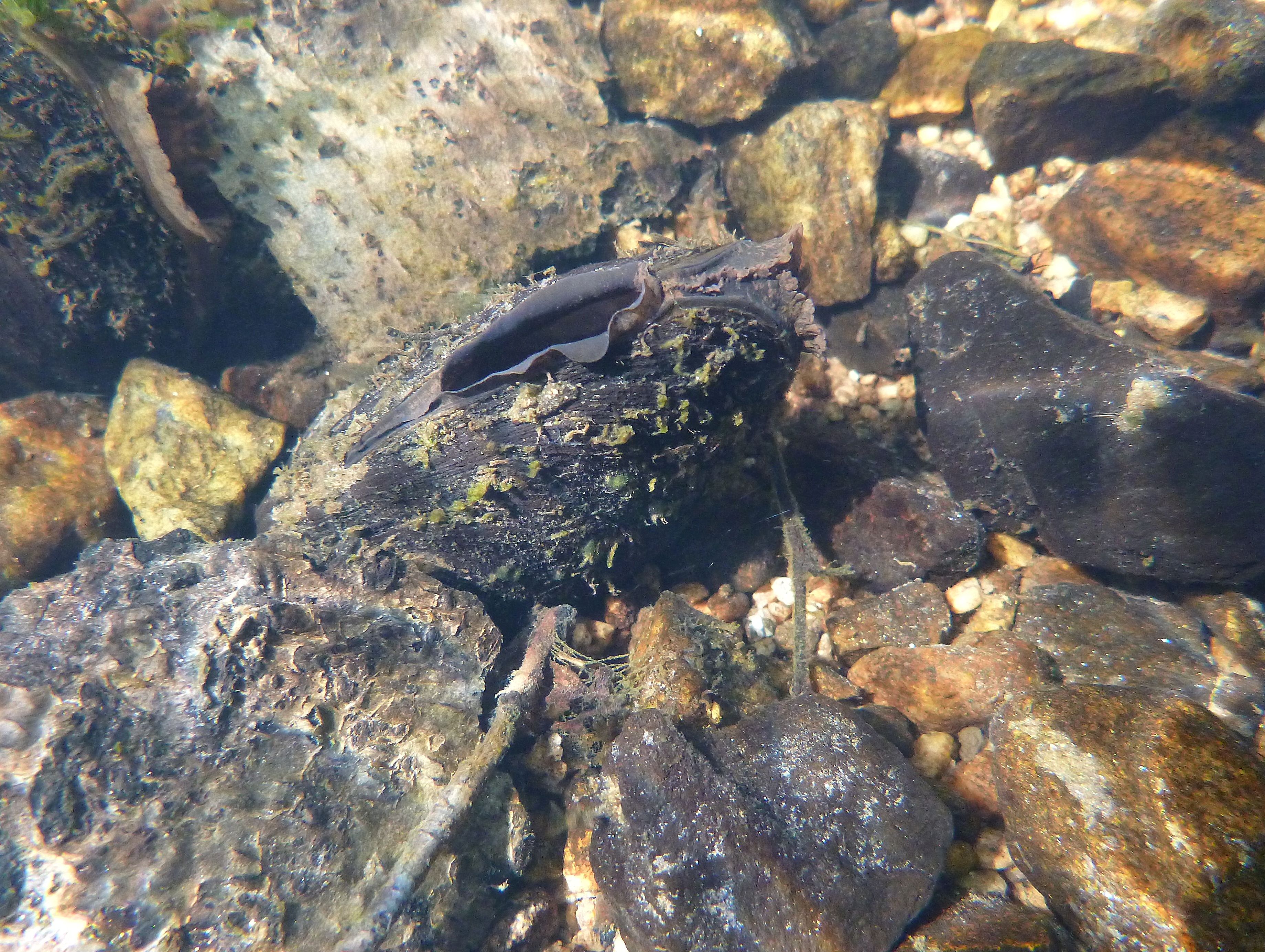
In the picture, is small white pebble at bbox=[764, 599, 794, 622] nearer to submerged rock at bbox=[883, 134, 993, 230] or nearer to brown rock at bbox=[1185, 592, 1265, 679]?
brown rock at bbox=[1185, 592, 1265, 679]

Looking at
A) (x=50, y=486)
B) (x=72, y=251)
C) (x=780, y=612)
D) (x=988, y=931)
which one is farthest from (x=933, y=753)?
(x=72, y=251)

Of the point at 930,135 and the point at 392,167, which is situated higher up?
the point at 392,167

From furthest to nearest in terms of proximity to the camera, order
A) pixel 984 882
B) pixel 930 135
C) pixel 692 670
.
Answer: pixel 930 135 → pixel 692 670 → pixel 984 882

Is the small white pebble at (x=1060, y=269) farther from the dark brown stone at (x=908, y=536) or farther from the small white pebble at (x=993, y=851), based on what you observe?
the small white pebble at (x=993, y=851)

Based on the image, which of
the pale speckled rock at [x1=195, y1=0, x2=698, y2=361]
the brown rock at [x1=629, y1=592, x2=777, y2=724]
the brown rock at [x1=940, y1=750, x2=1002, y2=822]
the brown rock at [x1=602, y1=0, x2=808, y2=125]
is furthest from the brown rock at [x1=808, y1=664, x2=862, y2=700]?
the brown rock at [x1=602, y1=0, x2=808, y2=125]

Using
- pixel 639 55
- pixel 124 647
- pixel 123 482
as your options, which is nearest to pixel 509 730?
pixel 124 647

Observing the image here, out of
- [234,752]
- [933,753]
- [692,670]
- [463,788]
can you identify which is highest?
[234,752]

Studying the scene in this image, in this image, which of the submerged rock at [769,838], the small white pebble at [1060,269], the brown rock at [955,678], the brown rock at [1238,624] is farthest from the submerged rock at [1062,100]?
the submerged rock at [769,838]

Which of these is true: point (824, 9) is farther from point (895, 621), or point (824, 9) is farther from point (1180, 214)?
point (895, 621)
